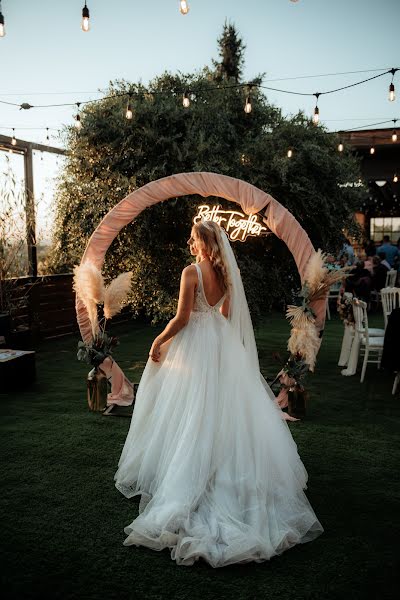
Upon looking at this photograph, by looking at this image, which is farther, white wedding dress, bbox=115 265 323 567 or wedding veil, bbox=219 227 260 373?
wedding veil, bbox=219 227 260 373

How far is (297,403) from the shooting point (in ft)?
17.5

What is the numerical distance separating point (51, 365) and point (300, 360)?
3.90 metres

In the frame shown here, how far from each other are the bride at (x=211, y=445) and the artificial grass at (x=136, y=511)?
0.37 feet

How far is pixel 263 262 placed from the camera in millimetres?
8242

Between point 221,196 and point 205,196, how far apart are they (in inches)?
7.2

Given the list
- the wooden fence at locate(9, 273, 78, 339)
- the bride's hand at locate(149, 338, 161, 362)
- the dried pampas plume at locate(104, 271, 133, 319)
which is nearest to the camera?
the bride's hand at locate(149, 338, 161, 362)

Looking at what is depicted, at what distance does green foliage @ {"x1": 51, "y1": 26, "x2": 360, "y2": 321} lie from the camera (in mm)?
7871

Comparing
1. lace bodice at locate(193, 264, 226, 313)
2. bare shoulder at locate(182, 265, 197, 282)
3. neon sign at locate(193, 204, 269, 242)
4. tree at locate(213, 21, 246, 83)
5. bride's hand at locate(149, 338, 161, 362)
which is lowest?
bride's hand at locate(149, 338, 161, 362)

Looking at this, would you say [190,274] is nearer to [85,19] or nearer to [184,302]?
[184,302]

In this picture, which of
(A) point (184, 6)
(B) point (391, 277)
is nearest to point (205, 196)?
(A) point (184, 6)

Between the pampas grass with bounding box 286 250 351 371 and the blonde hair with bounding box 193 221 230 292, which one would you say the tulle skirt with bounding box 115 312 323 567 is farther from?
the pampas grass with bounding box 286 250 351 371

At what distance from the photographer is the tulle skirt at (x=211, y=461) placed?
2.86m

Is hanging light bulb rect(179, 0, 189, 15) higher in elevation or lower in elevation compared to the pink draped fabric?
higher

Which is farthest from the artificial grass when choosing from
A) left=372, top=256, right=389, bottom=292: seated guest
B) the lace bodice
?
left=372, top=256, right=389, bottom=292: seated guest
